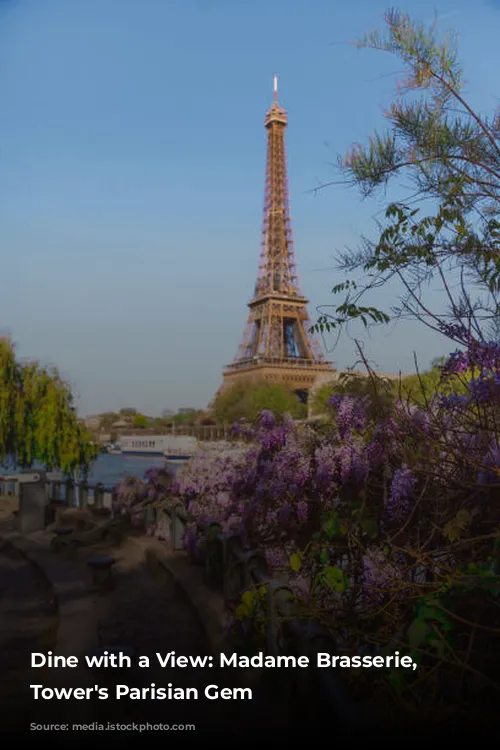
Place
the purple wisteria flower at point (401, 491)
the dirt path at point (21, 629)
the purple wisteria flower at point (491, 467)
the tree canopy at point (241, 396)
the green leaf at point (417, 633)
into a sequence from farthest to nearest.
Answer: the tree canopy at point (241, 396)
the dirt path at point (21, 629)
the purple wisteria flower at point (401, 491)
the purple wisteria flower at point (491, 467)
the green leaf at point (417, 633)

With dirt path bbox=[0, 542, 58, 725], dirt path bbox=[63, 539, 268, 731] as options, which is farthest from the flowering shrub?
dirt path bbox=[0, 542, 58, 725]

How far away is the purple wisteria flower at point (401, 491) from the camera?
4012 mm

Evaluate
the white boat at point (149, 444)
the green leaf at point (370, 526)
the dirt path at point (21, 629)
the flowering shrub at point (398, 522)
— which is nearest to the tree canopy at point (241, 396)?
the white boat at point (149, 444)

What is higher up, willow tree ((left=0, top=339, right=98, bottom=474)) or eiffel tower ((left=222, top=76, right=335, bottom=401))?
eiffel tower ((left=222, top=76, right=335, bottom=401))

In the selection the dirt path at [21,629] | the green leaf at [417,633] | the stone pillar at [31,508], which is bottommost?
the dirt path at [21,629]

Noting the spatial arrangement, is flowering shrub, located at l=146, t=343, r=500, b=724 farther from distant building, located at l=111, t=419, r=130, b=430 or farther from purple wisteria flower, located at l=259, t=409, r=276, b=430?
distant building, located at l=111, t=419, r=130, b=430

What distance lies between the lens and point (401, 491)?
402 centimetres

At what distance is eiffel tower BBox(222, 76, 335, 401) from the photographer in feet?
256

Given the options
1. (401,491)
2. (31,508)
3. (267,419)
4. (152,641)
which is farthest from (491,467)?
(31,508)

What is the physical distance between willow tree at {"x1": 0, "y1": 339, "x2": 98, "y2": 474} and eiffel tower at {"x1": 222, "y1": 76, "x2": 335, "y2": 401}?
5317 centimetres

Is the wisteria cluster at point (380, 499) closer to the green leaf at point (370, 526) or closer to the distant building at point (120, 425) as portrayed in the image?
the green leaf at point (370, 526)

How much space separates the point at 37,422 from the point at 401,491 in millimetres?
20109

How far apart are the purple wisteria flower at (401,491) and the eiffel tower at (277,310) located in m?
71.0

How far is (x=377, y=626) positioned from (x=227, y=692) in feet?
3.10
